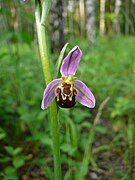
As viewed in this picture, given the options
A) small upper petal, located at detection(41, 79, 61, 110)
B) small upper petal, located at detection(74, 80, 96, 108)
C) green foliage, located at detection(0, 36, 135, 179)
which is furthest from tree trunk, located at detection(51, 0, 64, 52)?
small upper petal, located at detection(41, 79, 61, 110)

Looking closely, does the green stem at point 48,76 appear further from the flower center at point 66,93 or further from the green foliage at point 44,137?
the green foliage at point 44,137

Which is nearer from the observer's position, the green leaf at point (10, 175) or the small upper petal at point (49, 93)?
the small upper petal at point (49, 93)

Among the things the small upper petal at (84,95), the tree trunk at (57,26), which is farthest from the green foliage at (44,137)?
the tree trunk at (57,26)

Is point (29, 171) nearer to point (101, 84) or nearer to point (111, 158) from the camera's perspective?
point (111, 158)

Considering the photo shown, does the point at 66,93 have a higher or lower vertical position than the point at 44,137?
higher

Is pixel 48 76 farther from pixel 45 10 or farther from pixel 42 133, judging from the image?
pixel 42 133

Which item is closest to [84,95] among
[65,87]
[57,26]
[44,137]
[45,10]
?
[65,87]
